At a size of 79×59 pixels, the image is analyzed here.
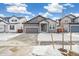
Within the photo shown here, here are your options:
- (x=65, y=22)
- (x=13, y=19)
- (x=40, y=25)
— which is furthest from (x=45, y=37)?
(x=13, y=19)

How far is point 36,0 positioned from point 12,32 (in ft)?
1.35

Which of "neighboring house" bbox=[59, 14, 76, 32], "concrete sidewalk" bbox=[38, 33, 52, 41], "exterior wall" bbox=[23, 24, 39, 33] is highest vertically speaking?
"neighboring house" bbox=[59, 14, 76, 32]

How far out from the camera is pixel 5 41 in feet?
6.11

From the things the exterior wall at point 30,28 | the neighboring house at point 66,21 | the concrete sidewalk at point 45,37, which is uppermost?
the neighboring house at point 66,21

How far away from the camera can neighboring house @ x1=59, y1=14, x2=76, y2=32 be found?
5.94 ft

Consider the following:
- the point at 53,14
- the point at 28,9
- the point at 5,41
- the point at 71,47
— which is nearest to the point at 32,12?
the point at 28,9

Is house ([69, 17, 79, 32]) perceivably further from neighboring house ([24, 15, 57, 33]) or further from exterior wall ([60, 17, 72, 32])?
neighboring house ([24, 15, 57, 33])

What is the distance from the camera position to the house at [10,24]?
1839mm

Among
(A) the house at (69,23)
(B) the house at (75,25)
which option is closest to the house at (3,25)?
(A) the house at (69,23)

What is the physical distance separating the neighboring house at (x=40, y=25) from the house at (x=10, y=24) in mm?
72

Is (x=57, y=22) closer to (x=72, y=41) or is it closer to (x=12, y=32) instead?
(x=72, y=41)

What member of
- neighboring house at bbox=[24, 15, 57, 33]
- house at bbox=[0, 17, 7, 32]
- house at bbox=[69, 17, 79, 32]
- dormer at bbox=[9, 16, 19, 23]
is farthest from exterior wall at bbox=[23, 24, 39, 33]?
house at bbox=[69, 17, 79, 32]

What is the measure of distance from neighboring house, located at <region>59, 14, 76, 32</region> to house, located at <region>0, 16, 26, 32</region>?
39cm

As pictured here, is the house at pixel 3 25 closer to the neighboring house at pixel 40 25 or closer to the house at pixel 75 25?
the neighboring house at pixel 40 25
